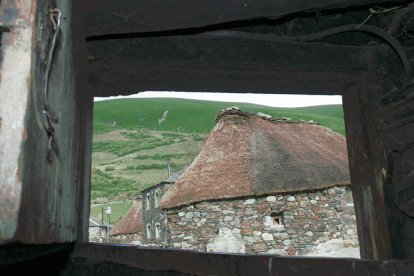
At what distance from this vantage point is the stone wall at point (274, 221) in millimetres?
Answer: 13961

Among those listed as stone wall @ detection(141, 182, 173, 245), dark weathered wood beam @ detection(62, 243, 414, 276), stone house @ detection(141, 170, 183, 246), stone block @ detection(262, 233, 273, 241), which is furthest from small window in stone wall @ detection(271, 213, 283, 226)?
dark weathered wood beam @ detection(62, 243, 414, 276)

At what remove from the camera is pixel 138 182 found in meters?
59.1

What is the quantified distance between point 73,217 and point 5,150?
2.55 feet

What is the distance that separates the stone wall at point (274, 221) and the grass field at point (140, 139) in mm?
41026

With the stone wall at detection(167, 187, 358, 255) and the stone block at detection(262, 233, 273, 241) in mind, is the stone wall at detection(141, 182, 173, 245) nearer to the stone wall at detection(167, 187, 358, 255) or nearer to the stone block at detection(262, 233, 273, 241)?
the stone wall at detection(167, 187, 358, 255)

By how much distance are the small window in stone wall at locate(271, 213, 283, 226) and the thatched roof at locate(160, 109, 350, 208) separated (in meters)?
0.74

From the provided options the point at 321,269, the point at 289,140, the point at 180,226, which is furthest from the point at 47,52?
the point at 289,140

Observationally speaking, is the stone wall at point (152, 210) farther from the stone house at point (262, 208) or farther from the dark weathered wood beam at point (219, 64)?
the dark weathered wood beam at point (219, 64)

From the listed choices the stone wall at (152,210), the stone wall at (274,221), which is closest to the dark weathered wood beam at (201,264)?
the stone wall at (274,221)

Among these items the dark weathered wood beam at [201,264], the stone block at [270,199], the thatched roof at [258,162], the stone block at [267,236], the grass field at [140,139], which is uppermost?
the grass field at [140,139]

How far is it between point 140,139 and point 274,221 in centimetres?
6478

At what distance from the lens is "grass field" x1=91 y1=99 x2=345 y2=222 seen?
5976 cm

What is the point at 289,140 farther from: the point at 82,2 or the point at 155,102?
the point at 155,102

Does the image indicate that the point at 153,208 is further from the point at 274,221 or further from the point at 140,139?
the point at 140,139
